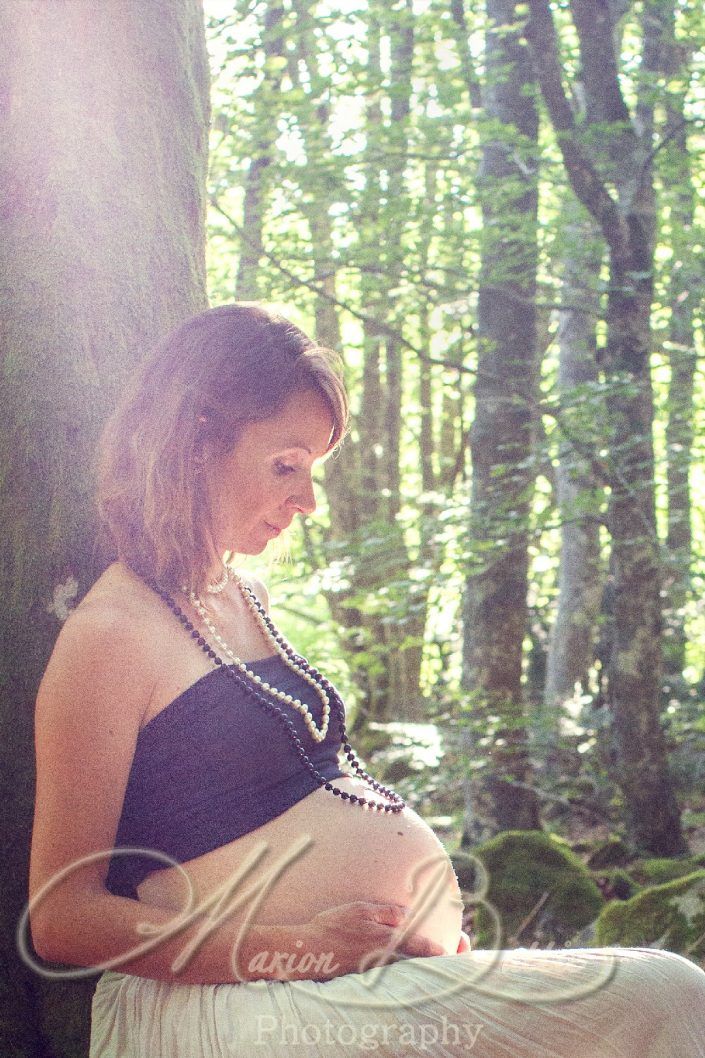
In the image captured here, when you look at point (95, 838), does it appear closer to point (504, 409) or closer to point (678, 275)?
point (504, 409)

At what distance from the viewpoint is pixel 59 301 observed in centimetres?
209

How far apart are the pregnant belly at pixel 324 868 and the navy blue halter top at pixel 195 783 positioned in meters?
0.03

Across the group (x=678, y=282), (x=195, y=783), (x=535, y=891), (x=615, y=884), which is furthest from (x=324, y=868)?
(x=678, y=282)

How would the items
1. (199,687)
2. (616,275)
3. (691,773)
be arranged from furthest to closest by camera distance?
(691,773), (616,275), (199,687)

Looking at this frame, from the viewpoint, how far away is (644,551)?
5.09 m

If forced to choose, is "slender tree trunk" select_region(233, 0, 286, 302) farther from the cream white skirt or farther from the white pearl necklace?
the cream white skirt

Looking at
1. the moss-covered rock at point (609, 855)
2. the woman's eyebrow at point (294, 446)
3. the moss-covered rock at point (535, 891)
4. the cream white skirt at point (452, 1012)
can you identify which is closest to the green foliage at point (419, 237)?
the moss-covered rock at point (609, 855)

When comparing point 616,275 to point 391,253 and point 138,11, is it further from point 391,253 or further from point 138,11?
point 138,11

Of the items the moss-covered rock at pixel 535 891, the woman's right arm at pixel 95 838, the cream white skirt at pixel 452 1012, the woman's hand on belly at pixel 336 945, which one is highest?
the woman's right arm at pixel 95 838

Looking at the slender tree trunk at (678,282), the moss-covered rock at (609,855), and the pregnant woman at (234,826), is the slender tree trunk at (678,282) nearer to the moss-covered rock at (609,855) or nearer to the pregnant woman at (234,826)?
the moss-covered rock at (609,855)

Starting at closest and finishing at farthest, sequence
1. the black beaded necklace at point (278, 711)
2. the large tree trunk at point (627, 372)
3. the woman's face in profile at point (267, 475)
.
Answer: the black beaded necklace at point (278, 711) < the woman's face in profile at point (267, 475) < the large tree trunk at point (627, 372)

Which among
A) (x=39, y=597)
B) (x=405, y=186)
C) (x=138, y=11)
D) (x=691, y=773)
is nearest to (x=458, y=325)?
(x=405, y=186)

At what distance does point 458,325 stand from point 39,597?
182 inches

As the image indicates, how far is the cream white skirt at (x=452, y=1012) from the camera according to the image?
1590 mm
